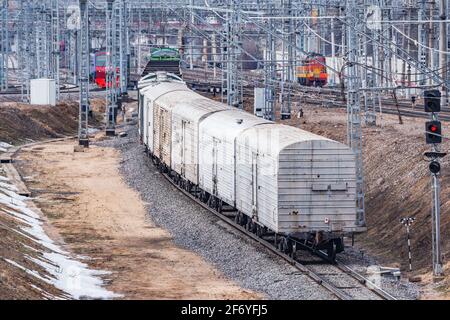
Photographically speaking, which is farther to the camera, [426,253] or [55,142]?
[55,142]

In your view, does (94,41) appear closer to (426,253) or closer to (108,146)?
(108,146)

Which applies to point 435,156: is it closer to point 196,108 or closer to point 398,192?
point 398,192

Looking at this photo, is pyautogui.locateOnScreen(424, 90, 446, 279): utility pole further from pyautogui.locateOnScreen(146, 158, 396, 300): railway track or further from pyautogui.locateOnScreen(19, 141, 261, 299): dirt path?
pyautogui.locateOnScreen(19, 141, 261, 299): dirt path

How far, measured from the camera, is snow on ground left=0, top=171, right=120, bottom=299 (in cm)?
2581

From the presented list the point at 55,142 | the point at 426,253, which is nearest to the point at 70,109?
the point at 55,142

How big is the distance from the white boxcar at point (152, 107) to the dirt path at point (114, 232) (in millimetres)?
2050

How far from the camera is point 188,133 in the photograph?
4141 centimetres

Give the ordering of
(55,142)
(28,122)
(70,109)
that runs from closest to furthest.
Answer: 1. (55,142)
2. (28,122)
3. (70,109)

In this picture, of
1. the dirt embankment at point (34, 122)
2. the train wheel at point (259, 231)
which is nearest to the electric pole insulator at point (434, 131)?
the train wheel at point (259, 231)

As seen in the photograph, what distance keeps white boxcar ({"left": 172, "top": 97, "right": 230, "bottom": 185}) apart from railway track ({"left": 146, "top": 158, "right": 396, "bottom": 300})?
22.3 feet

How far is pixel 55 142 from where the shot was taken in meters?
68.8

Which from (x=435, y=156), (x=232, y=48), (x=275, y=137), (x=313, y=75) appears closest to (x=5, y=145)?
(x=232, y=48)

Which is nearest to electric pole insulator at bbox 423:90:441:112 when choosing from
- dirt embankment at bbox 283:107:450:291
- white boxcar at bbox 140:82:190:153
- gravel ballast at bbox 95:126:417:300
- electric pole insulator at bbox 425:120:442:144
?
electric pole insulator at bbox 425:120:442:144

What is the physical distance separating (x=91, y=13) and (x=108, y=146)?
155ft
